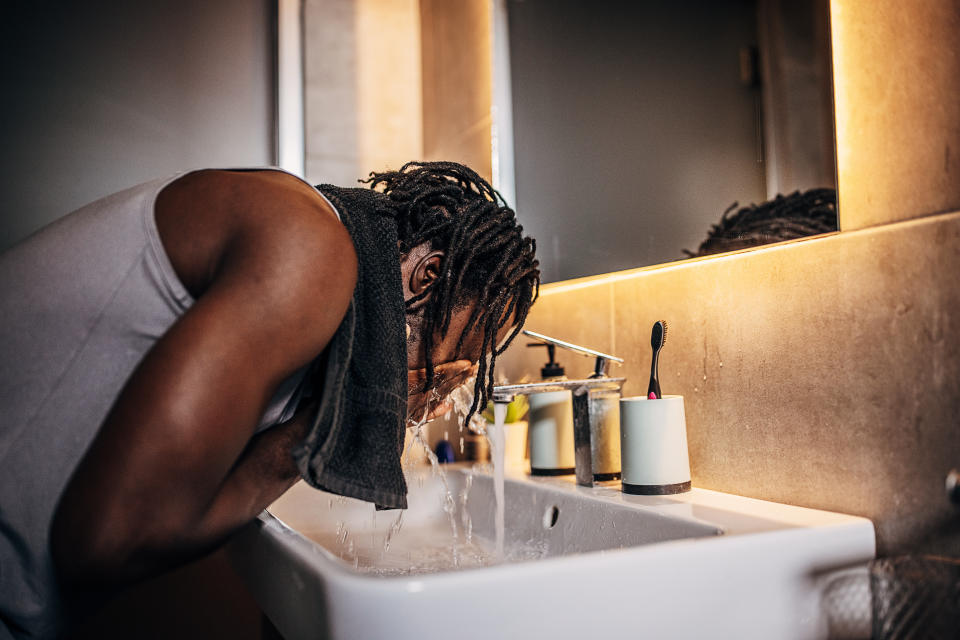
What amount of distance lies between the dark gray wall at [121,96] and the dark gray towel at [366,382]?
889 mm

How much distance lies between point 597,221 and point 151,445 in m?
0.77

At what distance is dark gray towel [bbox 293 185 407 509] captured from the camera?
626 mm

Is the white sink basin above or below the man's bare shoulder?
below

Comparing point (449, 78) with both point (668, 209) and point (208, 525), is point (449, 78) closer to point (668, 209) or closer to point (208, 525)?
point (668, 209)

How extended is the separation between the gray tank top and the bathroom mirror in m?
0.61

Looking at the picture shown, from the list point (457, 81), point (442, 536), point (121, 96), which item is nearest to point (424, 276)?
point (442, 536)

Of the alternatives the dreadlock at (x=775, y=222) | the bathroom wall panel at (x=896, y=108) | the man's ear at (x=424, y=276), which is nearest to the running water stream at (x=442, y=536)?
the man's ear at (x=424, y=276)

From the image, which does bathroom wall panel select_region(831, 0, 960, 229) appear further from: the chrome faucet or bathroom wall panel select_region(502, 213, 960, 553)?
the chrome faucet

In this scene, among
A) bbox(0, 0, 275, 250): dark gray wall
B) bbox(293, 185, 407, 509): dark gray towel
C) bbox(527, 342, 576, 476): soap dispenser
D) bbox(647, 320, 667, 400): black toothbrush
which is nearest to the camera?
bbox(293, 185, 407, 509): dark gray towel

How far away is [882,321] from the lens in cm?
68

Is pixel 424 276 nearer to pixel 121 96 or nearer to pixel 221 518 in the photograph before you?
pixel 221 518

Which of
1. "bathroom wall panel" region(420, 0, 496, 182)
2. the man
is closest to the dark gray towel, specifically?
the man

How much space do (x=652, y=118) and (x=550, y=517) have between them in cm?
55

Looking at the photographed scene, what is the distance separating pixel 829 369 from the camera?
2.39 ft
